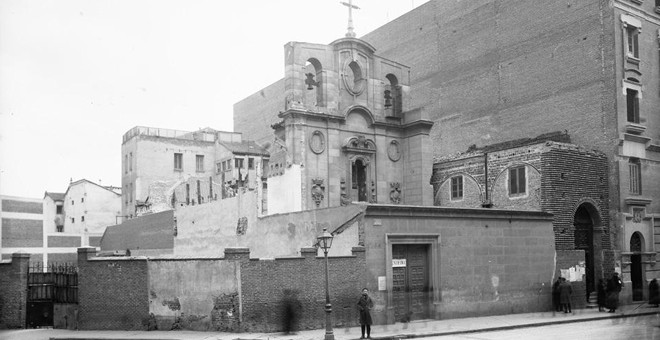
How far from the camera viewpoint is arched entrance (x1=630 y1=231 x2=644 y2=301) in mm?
32281

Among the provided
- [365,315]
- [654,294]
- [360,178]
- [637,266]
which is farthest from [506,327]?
[637,266]

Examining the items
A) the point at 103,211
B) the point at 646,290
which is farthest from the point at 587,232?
the point at 103,211

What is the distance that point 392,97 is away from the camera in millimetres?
34500

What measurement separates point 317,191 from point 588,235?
13.3 meters

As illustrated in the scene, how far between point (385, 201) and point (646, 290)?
13824mm

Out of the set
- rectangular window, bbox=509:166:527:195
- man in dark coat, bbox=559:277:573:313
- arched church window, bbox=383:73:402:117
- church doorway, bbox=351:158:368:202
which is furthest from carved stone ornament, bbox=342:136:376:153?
man in dark coat, bbox=559:277:573:313

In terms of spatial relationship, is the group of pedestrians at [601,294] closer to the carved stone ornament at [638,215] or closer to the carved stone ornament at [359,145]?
the carved stone ornament at [638,215]

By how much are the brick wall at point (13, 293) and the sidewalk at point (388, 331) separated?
0.92 m

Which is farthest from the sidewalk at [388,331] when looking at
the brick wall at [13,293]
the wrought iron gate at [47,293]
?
the wrought iron gate at [47,293]

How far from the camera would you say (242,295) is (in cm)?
2081

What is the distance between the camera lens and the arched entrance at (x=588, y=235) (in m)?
30.8

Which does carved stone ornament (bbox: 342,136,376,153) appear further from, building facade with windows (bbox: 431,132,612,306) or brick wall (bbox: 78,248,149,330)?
brick wall (bbox: 78,248,149,330)

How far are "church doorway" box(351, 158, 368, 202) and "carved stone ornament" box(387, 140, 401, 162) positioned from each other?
1.76 metres

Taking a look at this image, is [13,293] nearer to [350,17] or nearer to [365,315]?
[365,315]
